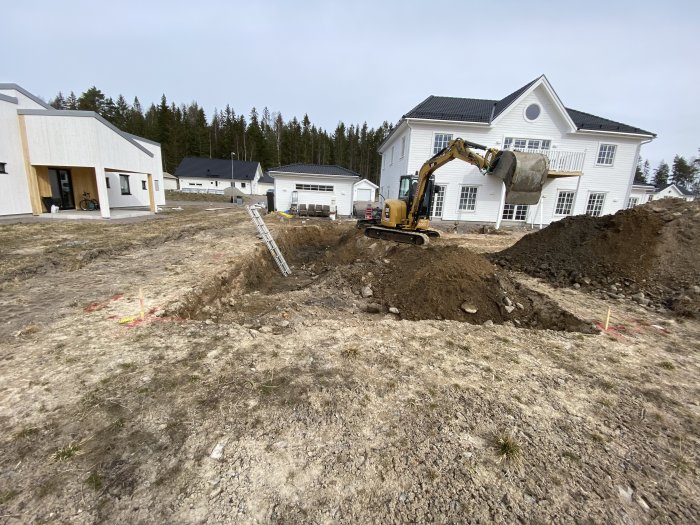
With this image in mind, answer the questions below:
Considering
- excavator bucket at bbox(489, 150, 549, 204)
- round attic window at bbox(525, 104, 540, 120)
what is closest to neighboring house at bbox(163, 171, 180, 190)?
round attic window at bbox(525, 104, 540, 120)

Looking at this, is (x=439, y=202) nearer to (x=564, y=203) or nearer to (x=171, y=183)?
(x=564, y=203)

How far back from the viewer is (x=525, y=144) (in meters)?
19.8

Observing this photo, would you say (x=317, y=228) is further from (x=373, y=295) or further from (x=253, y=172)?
(x=253, y=172)

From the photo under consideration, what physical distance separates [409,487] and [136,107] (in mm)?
90821

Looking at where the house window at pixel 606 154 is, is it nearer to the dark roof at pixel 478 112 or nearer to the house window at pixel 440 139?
the dark roof at pixel 478 112

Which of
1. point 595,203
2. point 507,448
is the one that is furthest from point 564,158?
point 507,448

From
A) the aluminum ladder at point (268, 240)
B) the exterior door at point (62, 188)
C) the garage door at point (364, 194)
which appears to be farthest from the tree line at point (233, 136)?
the aluminum ladder at point (268, 240)

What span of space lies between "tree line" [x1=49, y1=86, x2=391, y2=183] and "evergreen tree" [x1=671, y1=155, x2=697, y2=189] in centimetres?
7552

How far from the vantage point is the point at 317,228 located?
Answer: 16.2 metres

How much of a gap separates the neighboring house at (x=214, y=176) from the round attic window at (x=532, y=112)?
41.9 m

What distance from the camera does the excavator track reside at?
10.2m

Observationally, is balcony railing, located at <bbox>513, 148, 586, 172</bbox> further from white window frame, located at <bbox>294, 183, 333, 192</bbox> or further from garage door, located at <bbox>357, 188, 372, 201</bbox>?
garage door, located at <bbox>357, 188, 372, 201</bbox>

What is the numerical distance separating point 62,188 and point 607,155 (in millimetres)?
33912

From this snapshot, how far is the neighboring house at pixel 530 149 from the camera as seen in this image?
62.8 ft
